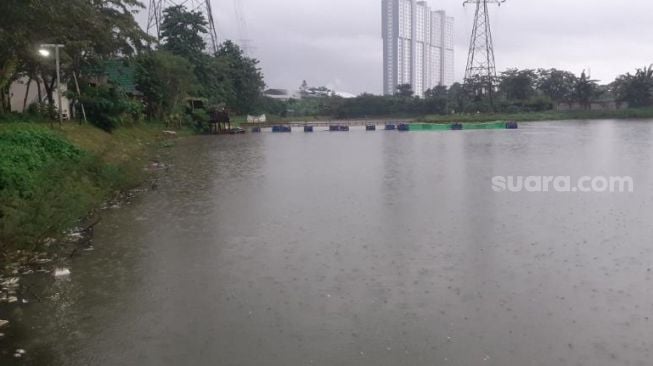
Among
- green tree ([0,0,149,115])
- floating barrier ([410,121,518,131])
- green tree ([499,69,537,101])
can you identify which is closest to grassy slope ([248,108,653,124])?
green tree ([499,69,537,101])

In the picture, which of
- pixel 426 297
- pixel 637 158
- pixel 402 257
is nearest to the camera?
pixel 426 297

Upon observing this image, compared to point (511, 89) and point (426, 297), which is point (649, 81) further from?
point (426, 297)

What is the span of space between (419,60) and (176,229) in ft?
381

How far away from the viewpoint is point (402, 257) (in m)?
7.14

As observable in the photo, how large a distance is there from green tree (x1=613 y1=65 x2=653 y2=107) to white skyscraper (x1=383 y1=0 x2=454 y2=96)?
47.0 meters

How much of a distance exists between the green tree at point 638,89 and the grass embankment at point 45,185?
67391 millimetres

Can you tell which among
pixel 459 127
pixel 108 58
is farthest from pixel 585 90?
pixel 108 58

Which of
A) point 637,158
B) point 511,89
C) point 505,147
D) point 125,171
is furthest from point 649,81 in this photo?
point 125,171

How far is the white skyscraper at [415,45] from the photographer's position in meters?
113

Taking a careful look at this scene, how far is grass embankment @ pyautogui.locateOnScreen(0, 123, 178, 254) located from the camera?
7.08m

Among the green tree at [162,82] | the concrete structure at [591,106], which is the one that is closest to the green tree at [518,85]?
the concrete structure at [591,106]

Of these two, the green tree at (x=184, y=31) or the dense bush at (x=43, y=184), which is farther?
the green tree at (x=184, y=31)

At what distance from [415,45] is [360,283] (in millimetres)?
115902

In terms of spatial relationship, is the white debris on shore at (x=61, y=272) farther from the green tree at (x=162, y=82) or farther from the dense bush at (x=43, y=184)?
the green tree at (x=162, y=82)
